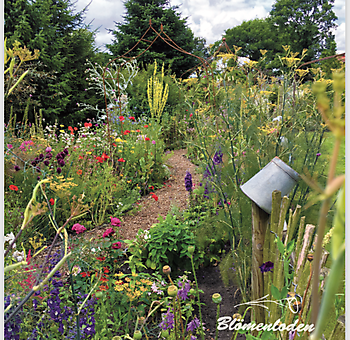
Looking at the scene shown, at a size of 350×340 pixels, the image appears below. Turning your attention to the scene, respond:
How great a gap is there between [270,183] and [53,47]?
252 inches

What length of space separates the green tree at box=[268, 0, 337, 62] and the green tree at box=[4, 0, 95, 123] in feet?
39.3

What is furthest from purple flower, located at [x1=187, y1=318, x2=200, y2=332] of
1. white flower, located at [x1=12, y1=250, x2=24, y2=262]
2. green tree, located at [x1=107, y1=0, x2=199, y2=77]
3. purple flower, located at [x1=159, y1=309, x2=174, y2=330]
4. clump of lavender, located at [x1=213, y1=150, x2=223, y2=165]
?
green tree, located at [x1=107, y1=0, x2=199, y2=77]

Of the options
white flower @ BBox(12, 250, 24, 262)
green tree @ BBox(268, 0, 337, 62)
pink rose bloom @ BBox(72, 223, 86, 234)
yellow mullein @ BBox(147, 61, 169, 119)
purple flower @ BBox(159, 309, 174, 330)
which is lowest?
purple flower @ BBox(159, 309, 174, 330)

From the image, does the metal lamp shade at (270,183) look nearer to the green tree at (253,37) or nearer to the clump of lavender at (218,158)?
the clump of lavender at (218,158)

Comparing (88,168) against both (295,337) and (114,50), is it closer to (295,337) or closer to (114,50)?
(295,337)

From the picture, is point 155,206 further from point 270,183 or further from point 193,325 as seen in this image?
point 270,183

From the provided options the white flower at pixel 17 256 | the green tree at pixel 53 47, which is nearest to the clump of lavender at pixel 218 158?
the white flower at pixel 17 256

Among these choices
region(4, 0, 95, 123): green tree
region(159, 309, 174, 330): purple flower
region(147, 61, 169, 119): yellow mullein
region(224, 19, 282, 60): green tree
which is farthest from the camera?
region(224, 19, 282, 60): green tree

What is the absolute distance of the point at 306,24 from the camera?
1550 centimetres

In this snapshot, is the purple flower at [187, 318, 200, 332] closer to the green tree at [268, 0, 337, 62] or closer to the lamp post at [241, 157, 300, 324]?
the lamp post at [241, 157, 300, 324]

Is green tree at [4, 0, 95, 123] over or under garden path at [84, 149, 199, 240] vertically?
over

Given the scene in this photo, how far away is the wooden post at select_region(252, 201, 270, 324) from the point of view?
140 cm

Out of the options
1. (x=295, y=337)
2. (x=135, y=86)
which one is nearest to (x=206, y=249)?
(x=295, y=337)

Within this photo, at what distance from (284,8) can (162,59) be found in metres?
11.9
